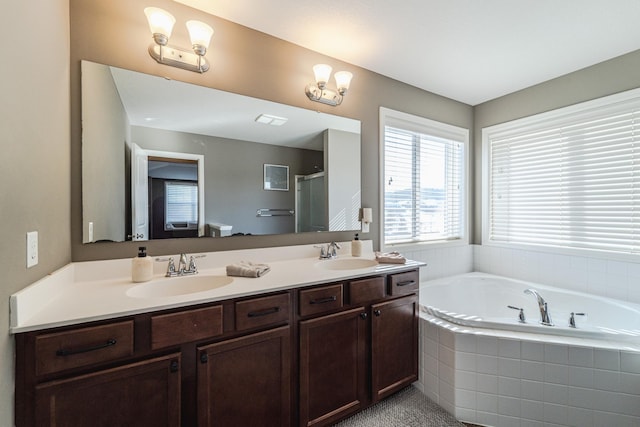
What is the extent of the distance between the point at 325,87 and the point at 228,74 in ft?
2.43

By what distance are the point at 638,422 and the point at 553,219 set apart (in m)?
1.68

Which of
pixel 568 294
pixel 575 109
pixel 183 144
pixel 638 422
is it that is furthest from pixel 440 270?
pixel 183 144

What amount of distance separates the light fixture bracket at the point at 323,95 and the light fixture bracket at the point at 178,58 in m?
0.75

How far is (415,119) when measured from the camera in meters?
2.71

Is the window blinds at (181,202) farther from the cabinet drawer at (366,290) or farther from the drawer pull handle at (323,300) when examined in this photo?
the cabinet drawer at (366,290)

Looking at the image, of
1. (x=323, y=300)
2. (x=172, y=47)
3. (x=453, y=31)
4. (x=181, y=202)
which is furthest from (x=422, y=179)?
(x=172, y=47)

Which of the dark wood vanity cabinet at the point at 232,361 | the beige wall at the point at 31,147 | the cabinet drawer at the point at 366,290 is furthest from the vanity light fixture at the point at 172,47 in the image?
the cabinet drawer at the point at 366,290

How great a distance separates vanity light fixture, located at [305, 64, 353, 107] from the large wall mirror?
12cm

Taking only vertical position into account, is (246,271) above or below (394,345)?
above

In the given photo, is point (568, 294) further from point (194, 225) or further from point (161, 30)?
point (161, 30)

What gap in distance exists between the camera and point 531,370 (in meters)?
1.62

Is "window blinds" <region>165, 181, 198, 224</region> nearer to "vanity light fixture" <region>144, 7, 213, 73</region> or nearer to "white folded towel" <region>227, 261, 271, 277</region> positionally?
"white folded towel" <region>227, 261, 271, 277</region>

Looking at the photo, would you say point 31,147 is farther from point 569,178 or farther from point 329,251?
point 569,178

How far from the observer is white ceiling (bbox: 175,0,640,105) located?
167 cm
